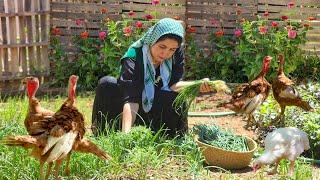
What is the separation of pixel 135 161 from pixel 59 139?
878 mm

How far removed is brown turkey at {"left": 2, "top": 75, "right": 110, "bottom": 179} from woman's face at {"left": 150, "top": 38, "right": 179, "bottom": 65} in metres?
1.18

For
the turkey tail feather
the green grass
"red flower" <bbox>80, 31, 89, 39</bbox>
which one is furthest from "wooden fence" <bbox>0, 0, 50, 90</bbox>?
the turkey tail feather

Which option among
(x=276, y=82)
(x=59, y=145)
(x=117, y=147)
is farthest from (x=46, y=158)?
(x=276, y=82)

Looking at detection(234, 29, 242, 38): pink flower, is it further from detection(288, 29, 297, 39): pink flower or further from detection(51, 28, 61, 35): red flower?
detection(51, 28, 61, 35): red flower

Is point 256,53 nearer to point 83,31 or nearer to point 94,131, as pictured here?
point 83,31

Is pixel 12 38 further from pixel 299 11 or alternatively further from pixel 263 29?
pixel 299 11

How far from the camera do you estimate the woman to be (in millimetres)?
5059

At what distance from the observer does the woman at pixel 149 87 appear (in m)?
5.06

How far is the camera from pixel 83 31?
32.3ft

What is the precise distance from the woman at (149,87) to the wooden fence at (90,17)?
423cm

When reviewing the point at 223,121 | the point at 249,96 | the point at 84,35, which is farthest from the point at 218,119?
the point at 84,35

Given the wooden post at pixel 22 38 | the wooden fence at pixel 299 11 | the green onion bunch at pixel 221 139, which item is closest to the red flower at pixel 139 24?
the wooden post at pixel 22 38

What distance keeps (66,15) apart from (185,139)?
205 inches

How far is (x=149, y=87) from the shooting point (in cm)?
529
